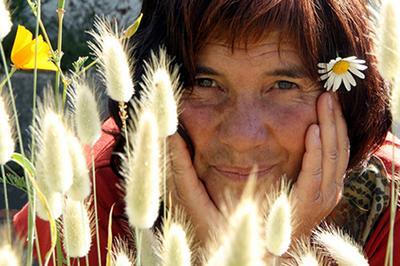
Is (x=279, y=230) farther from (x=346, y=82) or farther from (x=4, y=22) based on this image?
(x=346, y=82)

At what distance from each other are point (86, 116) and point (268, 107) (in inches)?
20.7

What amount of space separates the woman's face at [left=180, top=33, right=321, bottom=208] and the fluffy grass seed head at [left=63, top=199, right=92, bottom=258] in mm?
537

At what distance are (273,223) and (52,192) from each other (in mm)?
227

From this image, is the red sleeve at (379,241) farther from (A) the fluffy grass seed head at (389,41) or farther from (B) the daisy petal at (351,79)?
(A) the fluffy grass seed head at (389,41)

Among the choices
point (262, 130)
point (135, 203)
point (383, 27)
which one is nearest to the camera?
point (135, 203)

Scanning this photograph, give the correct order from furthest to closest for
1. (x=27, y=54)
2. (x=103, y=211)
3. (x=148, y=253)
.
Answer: (x=103, y=211)
(x=27, y=54)
(x=148, y=253)

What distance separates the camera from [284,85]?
1.48 m

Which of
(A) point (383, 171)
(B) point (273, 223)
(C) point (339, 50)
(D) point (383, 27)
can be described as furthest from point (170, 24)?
(B) point (273, 223)

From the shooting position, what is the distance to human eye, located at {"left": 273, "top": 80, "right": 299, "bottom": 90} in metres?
1.48

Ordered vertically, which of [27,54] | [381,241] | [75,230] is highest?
[27,54]

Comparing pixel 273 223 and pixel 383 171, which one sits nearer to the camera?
pixel 273 223

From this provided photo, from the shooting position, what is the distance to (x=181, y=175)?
154 centimetres

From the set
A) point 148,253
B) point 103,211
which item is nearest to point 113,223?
point 103,211

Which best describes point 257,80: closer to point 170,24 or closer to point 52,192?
point 170,24
